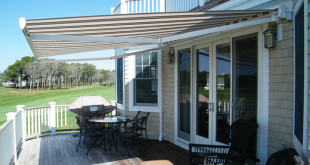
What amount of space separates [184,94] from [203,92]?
0.82 metres

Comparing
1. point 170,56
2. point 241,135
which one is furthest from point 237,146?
point 170,56

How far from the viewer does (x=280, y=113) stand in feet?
10.6

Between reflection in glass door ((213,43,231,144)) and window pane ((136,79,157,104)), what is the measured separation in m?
2.62

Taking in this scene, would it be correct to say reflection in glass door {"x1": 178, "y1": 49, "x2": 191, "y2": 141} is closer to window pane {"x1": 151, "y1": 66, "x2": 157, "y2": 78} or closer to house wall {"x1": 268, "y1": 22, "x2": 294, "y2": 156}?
window pane {"x1": 151, "y1": 66, "x2": 157, "y2": 78}

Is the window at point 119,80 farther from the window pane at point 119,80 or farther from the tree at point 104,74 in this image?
the tree at point 104,74

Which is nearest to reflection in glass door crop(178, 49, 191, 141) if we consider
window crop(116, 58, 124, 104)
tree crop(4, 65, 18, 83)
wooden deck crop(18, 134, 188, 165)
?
wooden deck crop(18, 134, 188, 165)

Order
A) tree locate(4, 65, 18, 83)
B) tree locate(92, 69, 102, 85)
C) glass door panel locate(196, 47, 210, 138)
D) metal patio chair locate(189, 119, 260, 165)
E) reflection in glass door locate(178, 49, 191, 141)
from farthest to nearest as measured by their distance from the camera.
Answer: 1. tree locate(92, 69, 102, 85)
2. tree locate(4, 65, 18, 83)
3. reflection in glass door locate(178, 49, 191, 141)
4. glass door panel locate(196, 47, 210, 138)
5. metal patio chair locate(189, 119, 260, 165)

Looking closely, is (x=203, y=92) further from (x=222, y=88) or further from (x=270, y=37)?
(x=270, y=37)

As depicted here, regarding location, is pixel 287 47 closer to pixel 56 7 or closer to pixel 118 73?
pixel 118 73

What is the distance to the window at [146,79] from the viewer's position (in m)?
6.86

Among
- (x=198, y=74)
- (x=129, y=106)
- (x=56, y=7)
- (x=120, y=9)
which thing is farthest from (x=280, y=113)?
(x=56, y=7)

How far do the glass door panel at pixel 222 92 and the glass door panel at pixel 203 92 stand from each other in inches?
13.0

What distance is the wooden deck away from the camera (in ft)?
15.9

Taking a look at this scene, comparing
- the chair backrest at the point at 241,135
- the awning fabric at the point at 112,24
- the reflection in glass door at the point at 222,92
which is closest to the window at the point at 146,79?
the reflection in glass door at the point at 222,92
